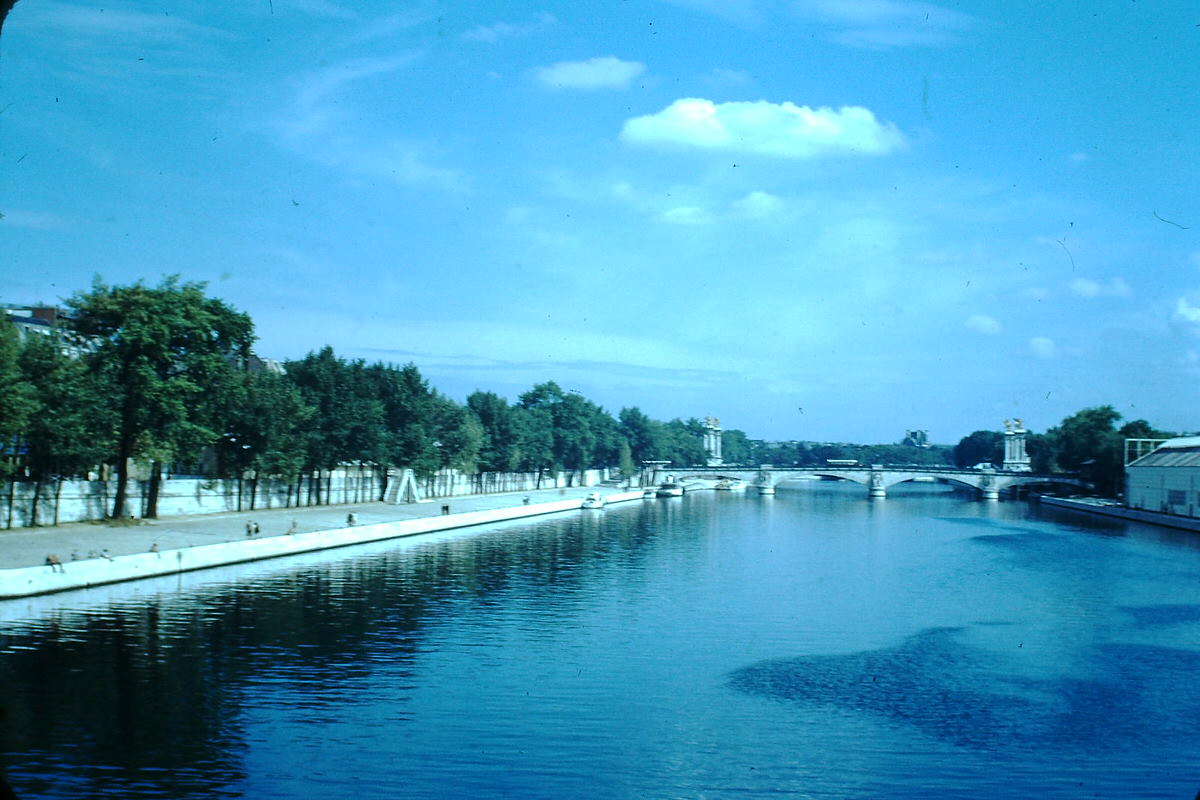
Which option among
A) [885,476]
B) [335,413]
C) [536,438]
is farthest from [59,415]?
[885,476]

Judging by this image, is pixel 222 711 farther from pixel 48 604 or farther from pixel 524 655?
pixel 48 604

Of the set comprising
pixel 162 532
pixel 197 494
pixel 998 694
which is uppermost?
pixel 197 494

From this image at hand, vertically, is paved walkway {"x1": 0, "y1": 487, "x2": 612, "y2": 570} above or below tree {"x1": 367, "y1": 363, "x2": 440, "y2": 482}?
below

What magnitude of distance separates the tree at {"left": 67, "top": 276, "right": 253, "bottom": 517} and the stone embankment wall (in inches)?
67.8

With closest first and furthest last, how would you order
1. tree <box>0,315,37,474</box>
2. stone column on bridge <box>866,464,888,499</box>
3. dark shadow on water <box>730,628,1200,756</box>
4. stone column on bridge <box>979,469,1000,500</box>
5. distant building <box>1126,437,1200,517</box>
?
1. dark shadow on water <box>730,628,1200,756</box>
2. tree <box>0,315,37,474</box>
3. distant building <box>1126,437,1200,517</box>
4. stone column on bridge <box>979,469,1000,500</box>
5. stone column on bridge <box>866,464,888,499</box>

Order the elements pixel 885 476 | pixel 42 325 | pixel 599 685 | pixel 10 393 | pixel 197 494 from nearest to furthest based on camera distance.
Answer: pixel 599 685
pixel 10 393
pixel 197 494
pixel 42 325
pixel 885 476

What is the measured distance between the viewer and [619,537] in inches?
3007

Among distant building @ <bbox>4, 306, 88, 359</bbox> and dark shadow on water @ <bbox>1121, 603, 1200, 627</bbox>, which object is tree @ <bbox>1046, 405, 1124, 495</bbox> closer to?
dark shadow on water @ <bbox>1121, 603, 1200, 627</bbox>

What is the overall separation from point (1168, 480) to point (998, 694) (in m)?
80.3

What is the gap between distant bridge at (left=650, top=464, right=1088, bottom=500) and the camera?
14788cm

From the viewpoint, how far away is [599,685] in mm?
28391

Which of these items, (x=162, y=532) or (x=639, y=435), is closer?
(x=162, y=532)

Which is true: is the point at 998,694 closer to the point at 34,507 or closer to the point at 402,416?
the point at 34,507

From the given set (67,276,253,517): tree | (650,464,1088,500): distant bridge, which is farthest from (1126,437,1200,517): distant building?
(67,276,253,517): tree
